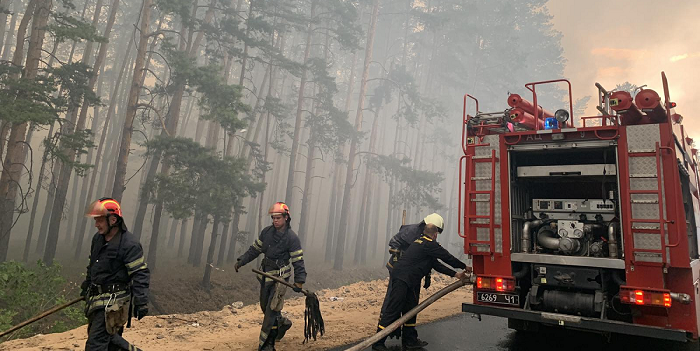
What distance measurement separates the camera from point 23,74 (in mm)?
10820

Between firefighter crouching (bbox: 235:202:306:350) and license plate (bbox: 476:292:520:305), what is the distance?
2463mm

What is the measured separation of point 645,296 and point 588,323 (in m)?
0.67

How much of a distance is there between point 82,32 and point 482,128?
36.2 ft

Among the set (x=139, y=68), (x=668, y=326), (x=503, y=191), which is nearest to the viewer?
(x=668, y=326)

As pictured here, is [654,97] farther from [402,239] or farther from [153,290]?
[153,290]

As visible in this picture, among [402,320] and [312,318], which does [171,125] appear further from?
[402,320]

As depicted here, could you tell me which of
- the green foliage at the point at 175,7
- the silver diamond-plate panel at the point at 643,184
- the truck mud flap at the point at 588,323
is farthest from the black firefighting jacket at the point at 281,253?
the green foliage at the point at 175,7

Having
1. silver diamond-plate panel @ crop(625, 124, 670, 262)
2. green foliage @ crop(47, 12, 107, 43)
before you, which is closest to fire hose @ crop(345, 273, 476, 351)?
silver diamond-plate panel @ crop(625, 124, 670, 262)

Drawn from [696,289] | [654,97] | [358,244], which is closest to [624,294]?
[696,289]

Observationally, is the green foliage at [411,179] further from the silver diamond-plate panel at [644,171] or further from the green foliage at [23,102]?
the silver diamond-plate panel at [644,171]

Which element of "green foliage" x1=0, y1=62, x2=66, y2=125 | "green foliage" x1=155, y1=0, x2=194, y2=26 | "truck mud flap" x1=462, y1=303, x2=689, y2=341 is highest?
"green foliage" x1=155, y1=0, x2=194, y2=26

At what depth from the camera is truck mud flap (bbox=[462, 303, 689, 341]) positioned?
14.4 feet

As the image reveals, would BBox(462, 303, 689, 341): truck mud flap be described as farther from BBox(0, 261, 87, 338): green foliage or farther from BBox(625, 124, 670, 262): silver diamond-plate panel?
BBox(0, 261, 87, 338): green foliage

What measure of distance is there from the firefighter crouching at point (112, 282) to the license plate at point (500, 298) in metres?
4.13
